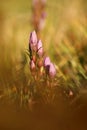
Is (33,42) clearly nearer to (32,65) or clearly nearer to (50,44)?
(32,65)

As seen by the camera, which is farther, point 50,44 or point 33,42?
point 50,44

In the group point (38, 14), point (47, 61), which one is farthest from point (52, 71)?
point (38, 14)

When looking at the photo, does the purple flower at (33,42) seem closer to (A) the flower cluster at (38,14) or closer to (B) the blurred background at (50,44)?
(B) the blurred background at (50,44)

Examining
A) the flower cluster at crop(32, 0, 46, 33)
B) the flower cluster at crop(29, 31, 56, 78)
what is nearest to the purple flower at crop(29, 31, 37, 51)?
the flower cluster at crop(29, 31, 56, 78)

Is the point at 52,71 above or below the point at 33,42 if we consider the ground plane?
below

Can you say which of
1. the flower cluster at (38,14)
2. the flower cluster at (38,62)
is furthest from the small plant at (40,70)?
the flower cluster at (38,14)

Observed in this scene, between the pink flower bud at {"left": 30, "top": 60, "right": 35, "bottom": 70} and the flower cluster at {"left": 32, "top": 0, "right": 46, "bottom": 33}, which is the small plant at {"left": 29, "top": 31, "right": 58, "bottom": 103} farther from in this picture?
the flower cluster at {"left": 32, "top": 0, "right": 46, "bottom": 33}

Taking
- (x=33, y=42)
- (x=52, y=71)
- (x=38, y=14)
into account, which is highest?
(x=38, y=14)
